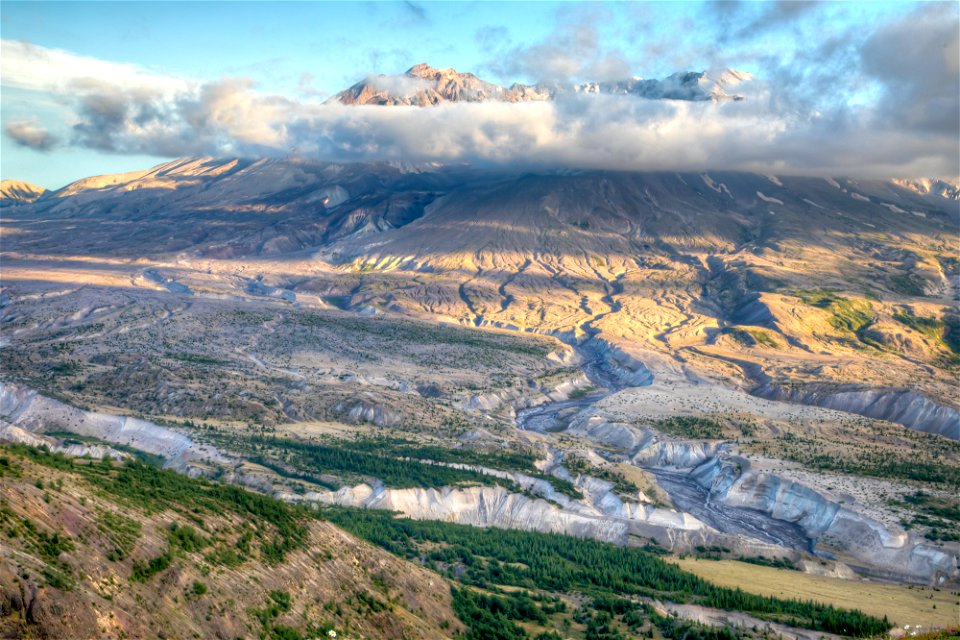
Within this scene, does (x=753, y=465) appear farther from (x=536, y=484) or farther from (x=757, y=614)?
(x=757, y=614)

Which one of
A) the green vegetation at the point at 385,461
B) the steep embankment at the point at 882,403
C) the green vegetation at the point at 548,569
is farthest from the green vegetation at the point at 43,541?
the steep embankment at the point at 882,403

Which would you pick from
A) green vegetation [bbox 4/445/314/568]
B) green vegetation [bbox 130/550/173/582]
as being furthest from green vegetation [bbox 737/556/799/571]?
green vegetation [bbox 130/550/173/582]

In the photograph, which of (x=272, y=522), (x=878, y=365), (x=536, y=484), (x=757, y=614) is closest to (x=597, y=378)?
(x=878, y=365)

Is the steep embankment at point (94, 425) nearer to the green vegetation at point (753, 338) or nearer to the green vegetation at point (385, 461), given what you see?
the green vegetation at point (385, 461)

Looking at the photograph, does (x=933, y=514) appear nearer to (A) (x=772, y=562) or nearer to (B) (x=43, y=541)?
(A) (x=772, y=562)

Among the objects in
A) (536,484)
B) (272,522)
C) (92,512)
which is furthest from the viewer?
(536,484)

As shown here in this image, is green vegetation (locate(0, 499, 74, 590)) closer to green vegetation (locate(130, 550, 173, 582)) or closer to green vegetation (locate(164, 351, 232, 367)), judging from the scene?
green vegetation (locate(130, 550, 173, 582))

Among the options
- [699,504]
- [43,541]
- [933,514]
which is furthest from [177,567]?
[933,514]

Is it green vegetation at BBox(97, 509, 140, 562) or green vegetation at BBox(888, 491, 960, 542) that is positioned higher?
green vegetation at BBox(97, 509, 140, 562)
